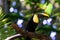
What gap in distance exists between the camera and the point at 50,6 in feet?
2.21

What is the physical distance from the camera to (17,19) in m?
0.71

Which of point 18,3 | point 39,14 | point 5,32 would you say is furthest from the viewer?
point 18,3

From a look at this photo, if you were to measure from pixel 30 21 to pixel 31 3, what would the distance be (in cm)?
8

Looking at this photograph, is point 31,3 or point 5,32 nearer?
point 5,32

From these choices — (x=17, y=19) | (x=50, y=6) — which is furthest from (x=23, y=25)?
(x=50, y=6)

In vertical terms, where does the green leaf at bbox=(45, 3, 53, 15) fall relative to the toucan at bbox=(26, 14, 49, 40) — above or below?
above

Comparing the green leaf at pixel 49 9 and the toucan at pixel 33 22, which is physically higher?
the green leaf at pixel 49 9

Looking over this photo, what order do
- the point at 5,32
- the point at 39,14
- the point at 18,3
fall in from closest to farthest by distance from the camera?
1. the point at 5,32
2. the point at 39,14
3. the point at 18,3

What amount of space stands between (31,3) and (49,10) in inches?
3.3

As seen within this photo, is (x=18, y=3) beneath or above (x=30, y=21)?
above

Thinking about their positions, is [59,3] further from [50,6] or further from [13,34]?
[13,34]

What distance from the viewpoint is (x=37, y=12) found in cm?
65

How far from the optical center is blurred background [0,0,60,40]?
672 millimetres

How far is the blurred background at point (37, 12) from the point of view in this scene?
26.5 inches
